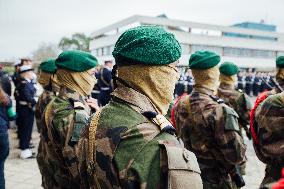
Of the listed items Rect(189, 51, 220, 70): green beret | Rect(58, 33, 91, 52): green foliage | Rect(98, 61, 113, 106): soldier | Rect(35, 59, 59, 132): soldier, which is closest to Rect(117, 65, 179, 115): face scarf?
Rect(189, 51, 220, 70): green beret

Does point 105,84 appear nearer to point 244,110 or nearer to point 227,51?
point 244,110

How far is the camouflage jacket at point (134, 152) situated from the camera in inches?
51.9

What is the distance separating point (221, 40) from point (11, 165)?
131 ft

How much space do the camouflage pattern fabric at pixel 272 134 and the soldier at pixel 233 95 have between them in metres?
2.78

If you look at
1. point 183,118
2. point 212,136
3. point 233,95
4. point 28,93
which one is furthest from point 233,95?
point 28,93

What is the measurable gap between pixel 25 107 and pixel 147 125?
6.15m

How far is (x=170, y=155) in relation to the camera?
1300mm

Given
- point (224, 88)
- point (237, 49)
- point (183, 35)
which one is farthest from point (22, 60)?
point (237, 49)

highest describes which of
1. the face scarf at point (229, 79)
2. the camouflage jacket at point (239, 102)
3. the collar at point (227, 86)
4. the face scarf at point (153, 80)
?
the face scarf at point (153, 80)

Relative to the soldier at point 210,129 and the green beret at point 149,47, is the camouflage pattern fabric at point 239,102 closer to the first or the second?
the soldier at point 210,129

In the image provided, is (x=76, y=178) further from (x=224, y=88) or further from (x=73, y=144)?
(x=224, y=88)

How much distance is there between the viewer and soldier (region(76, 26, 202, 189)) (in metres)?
1.33

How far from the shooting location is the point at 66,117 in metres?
2.53

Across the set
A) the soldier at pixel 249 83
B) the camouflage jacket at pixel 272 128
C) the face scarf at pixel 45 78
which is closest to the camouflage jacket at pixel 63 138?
the camouflage jacket at pixel 272 128
